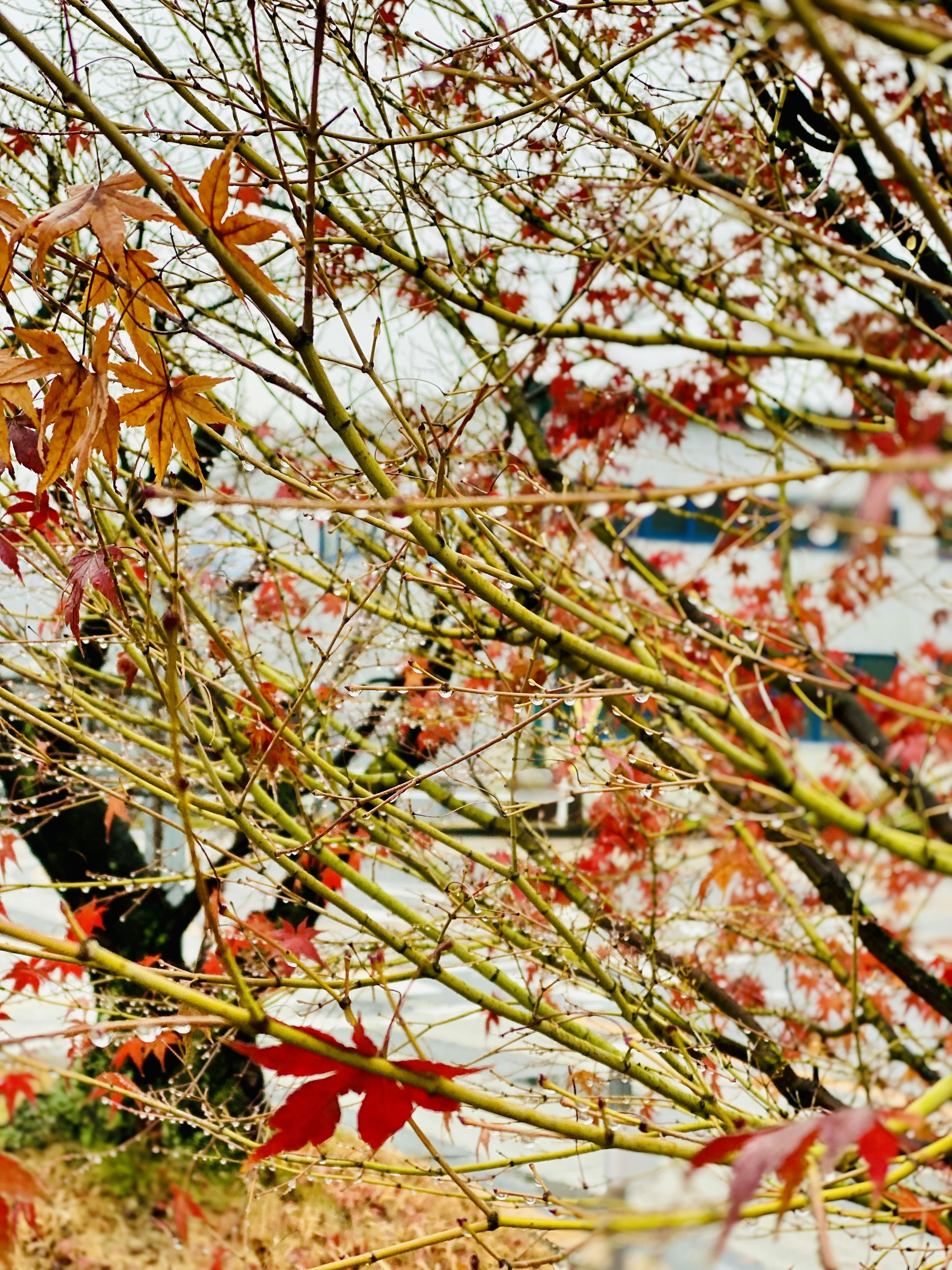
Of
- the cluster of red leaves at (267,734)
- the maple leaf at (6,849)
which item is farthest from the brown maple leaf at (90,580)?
the maple leaf at (6,849)

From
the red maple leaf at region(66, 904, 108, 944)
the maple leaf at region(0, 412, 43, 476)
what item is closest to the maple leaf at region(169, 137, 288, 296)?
the maple leaf at region(0, 412, 43, 476)

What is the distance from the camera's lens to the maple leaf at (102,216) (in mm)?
1259

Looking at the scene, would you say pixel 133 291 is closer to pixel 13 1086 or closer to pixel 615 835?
pixel 13 1086

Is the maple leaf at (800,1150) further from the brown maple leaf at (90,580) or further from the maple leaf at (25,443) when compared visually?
the maple leaf at (25,443)

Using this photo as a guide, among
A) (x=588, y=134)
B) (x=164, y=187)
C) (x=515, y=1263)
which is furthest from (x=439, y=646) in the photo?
(x=164, y=187)

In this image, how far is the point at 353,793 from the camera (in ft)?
6.69

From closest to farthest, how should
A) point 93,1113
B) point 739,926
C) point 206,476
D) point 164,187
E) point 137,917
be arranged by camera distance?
point 164,187 < point 739,926 < point 206,476 < point 137,917 < point 93,1113

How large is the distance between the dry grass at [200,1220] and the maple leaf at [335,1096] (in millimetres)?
2465

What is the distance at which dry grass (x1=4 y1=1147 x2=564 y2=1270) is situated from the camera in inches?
152

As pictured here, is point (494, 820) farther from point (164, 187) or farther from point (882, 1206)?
point (164, 187)

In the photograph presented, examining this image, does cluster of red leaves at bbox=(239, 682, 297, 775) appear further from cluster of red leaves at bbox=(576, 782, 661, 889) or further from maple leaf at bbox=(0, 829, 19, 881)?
cluster of red leaves at bbox=(576, 782, 661, 889)

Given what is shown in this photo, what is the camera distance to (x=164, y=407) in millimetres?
1501

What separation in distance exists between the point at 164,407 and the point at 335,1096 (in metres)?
0.96

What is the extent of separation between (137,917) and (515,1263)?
11.6ft
